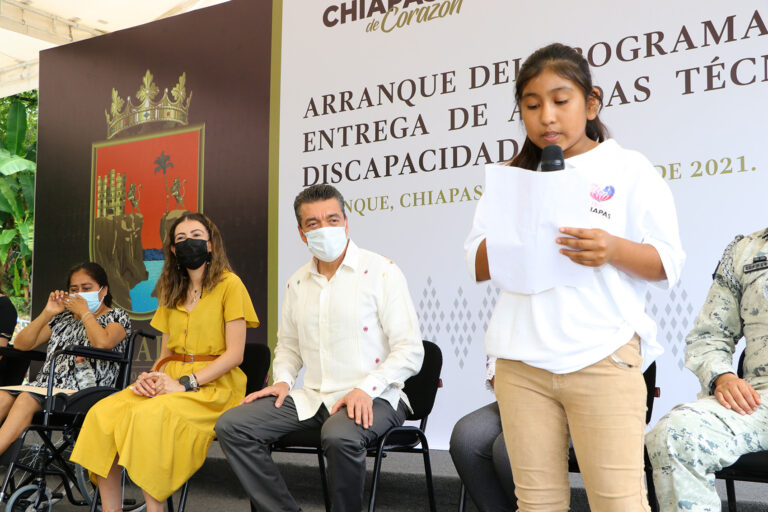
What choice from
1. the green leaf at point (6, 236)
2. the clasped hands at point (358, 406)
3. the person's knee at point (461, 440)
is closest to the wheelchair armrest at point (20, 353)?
the clasped hands at point (358, 406)

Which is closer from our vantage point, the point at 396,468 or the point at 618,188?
the point at 618,188

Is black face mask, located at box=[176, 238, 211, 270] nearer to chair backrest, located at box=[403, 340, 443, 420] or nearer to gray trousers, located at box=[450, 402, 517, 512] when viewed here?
chair backrest, located at box=[403, 340, 443, 420]

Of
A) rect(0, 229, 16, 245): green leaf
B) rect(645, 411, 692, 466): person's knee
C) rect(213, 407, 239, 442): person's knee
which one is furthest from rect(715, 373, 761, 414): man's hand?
rect(0, 229, 16, 245): green leaf

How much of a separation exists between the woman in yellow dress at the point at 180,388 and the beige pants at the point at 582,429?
1801 mm

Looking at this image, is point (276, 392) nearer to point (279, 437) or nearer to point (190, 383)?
point (279, 437)

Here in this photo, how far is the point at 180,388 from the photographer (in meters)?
3.03

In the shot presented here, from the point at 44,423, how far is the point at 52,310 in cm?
77

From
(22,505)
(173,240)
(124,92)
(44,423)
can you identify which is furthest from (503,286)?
(124,92)

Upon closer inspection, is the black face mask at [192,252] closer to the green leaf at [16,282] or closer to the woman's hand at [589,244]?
the woman's hand at [589,244]

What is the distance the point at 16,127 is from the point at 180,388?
6.45 meters

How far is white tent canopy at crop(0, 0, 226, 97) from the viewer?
6.30m

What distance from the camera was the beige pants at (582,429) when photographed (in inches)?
53.3

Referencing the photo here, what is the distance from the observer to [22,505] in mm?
3434

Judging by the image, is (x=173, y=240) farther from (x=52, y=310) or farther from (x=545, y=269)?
(x=545, y=269)
